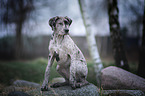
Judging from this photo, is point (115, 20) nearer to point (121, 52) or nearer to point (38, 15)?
point (121, 52)

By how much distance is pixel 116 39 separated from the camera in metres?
4.95

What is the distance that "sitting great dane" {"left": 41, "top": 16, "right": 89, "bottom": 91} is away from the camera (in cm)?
300

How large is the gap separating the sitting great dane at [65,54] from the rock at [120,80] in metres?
1.00

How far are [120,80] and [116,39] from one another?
74.4 inches

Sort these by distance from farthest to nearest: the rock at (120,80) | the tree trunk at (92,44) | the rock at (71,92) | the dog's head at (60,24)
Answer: the tree trunk at (92,44) → the rock at (120,80) → the dog's head at (60,24) → the rock at (71,92)

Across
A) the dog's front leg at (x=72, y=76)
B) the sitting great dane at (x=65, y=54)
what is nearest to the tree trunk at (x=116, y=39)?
the sitting great dane at (x=65, y=54)

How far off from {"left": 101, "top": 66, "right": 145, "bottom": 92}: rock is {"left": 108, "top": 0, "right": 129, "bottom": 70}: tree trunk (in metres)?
1.06

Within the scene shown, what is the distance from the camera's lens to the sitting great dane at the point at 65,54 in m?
3.00

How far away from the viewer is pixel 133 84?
11.4 ft

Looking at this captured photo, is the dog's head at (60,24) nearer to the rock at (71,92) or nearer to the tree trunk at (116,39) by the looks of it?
the rock at (71,92)

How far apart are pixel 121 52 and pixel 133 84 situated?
5.39ft

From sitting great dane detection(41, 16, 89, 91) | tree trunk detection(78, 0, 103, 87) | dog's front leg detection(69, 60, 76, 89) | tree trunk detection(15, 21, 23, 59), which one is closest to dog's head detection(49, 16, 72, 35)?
sitting great dane detection(41, 16, 89, 91)

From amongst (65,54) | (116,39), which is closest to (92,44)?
(116,39)

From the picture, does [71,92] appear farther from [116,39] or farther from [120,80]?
[116,39]
